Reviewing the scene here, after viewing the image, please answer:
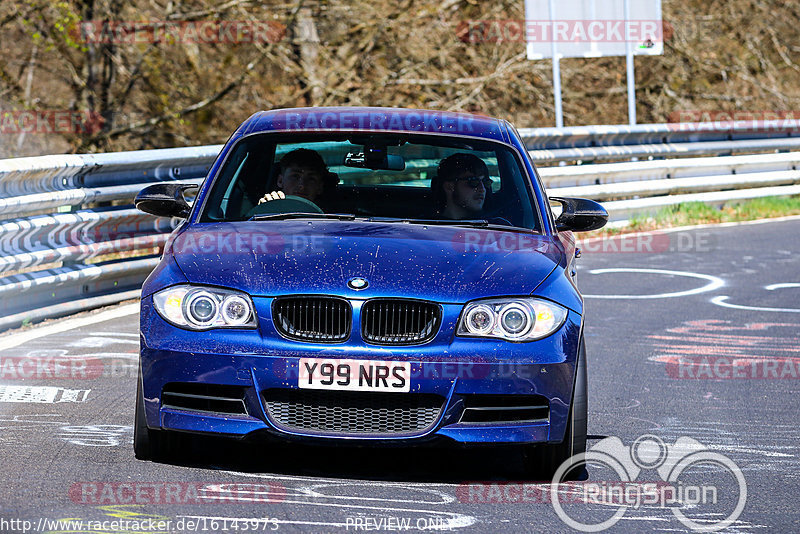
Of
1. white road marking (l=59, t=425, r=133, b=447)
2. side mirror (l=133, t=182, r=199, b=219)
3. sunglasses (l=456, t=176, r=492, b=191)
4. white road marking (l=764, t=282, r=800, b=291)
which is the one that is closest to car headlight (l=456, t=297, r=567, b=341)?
sunglasses (l=456, t=176, r=492, b=191)

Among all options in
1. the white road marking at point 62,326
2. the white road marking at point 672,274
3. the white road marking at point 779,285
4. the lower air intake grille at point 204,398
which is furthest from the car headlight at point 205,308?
the white road marking at point 779,285

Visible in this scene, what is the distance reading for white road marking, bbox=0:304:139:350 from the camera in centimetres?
859

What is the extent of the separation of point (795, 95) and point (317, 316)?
25.1m

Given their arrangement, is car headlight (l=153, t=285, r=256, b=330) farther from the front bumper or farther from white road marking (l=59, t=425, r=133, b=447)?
white road marking (l=59, t=425, r=133, b=447)

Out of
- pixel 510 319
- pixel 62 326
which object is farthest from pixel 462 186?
pixel 62 326

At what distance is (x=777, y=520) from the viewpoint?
4.85m

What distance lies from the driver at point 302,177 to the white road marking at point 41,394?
4.71ft

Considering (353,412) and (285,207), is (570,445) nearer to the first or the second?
(353,412)

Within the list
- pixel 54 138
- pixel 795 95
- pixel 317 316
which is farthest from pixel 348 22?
pixel 317 316

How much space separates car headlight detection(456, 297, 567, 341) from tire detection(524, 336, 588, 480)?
0.71 feet

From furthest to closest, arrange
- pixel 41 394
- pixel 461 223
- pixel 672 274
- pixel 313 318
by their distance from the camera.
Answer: pixel 672 274
pixel 41 394
pixel 461 223
pixel 313 318

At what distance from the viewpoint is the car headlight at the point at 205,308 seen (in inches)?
202

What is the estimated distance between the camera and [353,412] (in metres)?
5.09

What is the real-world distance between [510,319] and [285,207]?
1492 millimetres
